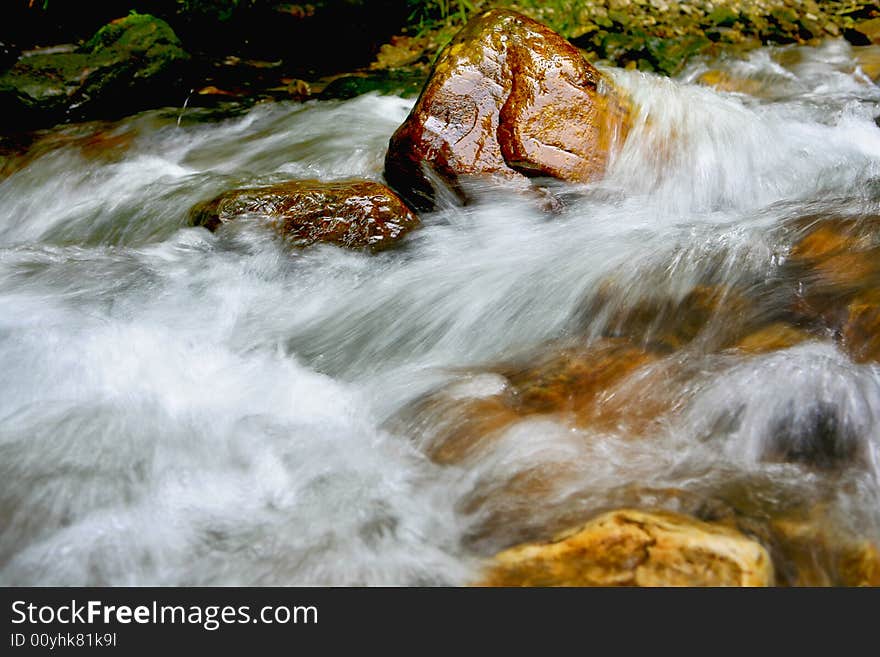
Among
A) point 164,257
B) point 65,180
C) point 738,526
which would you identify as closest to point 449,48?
point 164,257

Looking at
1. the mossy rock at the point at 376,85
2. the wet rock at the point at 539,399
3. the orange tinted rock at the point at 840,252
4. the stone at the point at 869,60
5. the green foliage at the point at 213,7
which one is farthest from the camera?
the green foliage at the point at 213,7

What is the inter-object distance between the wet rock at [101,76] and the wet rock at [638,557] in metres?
5.42

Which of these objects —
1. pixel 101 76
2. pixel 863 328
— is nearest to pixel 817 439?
pixel 863 328

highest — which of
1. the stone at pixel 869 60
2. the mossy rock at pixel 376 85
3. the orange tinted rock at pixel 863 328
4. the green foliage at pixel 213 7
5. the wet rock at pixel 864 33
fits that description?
the green foliage at pixel 213 7

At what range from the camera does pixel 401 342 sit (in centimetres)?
377

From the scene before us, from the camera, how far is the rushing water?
2537 millimetres

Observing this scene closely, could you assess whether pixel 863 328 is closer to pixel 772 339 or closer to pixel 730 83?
pixel 772 339

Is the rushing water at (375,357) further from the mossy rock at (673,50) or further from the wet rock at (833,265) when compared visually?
the mossy rock at (673,50)

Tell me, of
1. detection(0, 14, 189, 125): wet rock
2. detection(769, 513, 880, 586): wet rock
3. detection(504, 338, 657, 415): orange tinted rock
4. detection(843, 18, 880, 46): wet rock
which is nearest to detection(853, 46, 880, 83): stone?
detection(843, 18, 880, 46): wet rock

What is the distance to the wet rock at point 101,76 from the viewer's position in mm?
5957

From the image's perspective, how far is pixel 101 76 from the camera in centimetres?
616

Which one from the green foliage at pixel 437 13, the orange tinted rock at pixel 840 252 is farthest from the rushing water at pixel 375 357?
the green foliage at pixel 437 13

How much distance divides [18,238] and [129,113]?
1.79m
